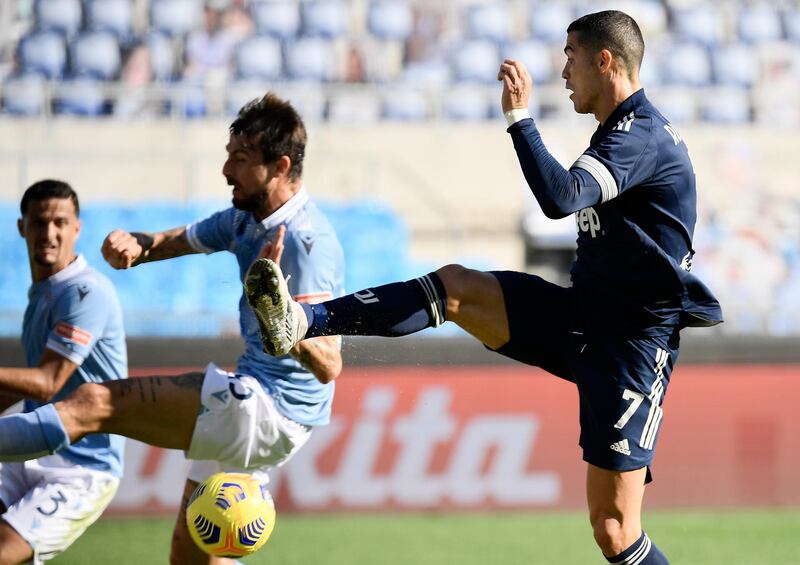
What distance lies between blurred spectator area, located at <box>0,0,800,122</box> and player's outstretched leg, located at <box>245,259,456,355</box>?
9.81 meters

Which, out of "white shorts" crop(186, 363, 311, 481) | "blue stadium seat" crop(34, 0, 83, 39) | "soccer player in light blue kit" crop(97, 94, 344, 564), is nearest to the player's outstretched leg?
"soccer player in light blue kit" crop(97, 94, 344, 564)

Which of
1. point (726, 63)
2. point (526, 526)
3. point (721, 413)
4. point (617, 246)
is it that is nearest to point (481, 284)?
point (617, 246)

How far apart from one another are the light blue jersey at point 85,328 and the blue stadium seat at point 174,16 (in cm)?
998

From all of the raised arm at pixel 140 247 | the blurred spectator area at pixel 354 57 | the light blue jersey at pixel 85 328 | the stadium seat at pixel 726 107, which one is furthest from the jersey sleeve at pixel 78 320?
the stadium seat at pixel 726 107

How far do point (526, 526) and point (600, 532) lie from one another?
202 inches

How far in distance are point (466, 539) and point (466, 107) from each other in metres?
7.52

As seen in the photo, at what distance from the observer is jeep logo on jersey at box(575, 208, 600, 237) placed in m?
5.13

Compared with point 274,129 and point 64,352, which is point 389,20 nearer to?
point 274,129

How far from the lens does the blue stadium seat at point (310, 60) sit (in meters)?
15.5

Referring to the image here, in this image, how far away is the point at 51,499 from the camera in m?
5.62

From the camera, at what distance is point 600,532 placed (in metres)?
5.08

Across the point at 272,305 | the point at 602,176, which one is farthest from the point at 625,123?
the point at 272,305

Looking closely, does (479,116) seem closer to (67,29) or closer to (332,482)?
(67,29)

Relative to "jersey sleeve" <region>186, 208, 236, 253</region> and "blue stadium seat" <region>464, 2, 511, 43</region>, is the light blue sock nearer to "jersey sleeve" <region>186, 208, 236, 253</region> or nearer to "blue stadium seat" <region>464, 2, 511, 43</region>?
"jersey sleeve" <region>186, 208, 236, 253</region>
